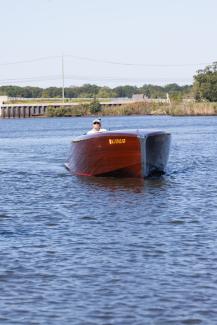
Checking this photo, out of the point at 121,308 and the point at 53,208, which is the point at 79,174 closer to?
the point at 53,208

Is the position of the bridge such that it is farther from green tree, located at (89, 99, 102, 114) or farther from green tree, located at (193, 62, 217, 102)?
green tree, located at (193, 62, 217, 102)

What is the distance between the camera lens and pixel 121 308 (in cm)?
1080

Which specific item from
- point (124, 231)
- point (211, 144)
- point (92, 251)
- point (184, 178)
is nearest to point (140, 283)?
point (92, 251)

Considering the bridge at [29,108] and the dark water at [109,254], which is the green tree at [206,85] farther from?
the dark water at [109,254]

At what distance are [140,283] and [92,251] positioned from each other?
251 centimetres

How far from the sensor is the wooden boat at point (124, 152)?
26094 millimetres

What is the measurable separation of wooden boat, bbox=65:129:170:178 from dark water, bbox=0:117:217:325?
0.85m

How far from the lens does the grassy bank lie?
12438cm

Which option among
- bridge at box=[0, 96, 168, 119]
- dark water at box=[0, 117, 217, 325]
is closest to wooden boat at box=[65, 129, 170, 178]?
dark water at box=[0, 117, 217, 325]

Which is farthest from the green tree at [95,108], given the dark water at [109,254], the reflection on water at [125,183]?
the dark water at [109,254]

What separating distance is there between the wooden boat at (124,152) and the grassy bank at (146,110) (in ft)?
313

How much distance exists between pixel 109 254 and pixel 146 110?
476ft

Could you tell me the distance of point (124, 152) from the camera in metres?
26.4

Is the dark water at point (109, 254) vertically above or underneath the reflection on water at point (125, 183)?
above
